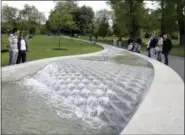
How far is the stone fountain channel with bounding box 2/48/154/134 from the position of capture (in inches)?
299

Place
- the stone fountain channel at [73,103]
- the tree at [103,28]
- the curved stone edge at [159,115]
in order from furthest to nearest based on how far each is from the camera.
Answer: the tree at [103,28]
the stone fountain channel at [73,103]
the curved stone edge at [159,115]

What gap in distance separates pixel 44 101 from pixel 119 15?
1988 inches

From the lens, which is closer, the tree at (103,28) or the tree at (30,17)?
the tree at (30,17)

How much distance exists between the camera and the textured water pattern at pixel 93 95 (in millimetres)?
8062

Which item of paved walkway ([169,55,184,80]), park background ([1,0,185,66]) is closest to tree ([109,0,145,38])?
park background ([1,0,185,66])

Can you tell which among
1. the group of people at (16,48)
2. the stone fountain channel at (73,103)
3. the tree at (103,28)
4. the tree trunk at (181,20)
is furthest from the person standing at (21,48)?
the tree at (103,28)

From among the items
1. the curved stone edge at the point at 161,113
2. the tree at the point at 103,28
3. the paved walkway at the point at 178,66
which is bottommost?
the tree at the point at 103,28

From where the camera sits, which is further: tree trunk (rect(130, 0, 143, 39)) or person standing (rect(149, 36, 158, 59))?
Answer: tree trunk (rect(130, 0, 143, 39))

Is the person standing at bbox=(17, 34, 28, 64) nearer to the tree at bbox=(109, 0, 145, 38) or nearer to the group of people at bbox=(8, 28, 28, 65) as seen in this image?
the group of people at bbox=(8, 28, 28, 65)

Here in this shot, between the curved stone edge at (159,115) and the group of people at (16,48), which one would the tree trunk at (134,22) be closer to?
the group of people at (16,48)

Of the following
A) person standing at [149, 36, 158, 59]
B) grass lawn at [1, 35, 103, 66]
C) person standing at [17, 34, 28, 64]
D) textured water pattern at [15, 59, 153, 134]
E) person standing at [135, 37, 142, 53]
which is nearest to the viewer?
textured water pattern at [15, 59, 153, 134]

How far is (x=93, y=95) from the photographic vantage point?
33.6ft

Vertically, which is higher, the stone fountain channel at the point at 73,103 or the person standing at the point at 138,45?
the stone fountain channel at the point at 73,103

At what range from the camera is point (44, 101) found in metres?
10.4
